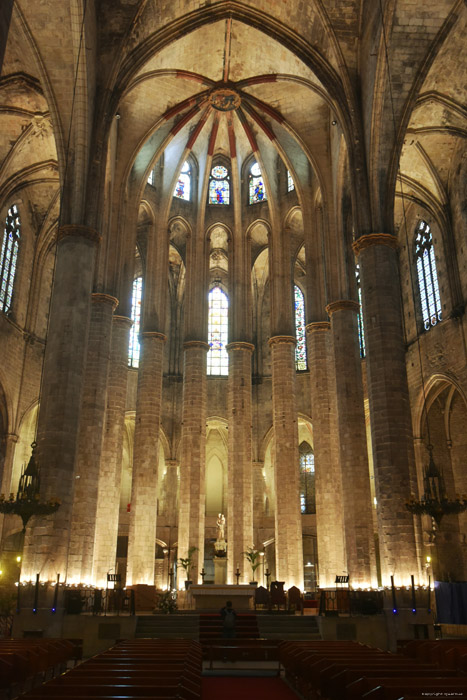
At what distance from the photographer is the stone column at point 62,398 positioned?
53.1ft

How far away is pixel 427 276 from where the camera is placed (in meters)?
28.5

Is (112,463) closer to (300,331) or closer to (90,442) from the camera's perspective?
(90,442)

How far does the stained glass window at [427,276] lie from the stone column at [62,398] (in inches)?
598

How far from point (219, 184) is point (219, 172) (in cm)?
65

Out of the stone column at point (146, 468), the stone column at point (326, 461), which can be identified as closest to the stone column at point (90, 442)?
the stone column at point (146, 468)

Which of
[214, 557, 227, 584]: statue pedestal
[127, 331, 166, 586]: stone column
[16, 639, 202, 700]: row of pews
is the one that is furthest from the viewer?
[214, 557, 227, 584]: statue pedestal

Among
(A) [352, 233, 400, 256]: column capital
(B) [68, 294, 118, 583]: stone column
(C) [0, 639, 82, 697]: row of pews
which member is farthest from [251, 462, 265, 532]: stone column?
(C) [0, 639, 82, 697]: row of pews

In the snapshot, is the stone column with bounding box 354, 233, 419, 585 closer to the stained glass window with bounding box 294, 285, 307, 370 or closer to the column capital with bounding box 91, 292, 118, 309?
the column capital with bounding box 91, 292, 118, 309

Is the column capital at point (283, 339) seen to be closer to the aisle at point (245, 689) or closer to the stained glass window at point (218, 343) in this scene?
the stained glass window at point (218, 343)

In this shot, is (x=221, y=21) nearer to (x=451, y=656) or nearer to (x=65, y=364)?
(x=65, y=364)

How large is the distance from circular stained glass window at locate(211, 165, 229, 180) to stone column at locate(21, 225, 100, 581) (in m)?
15.1

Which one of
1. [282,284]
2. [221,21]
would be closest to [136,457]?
[282,284]

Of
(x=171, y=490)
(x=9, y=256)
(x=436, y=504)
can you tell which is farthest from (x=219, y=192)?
(x=436, y=504)

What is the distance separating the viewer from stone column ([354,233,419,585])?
16922 mm
